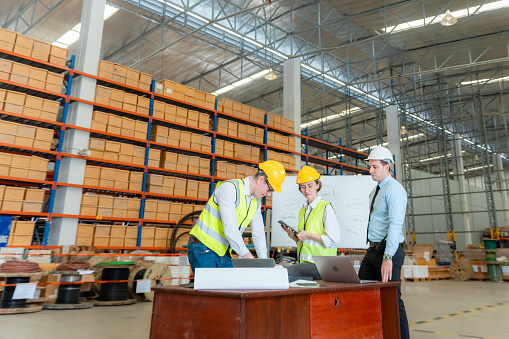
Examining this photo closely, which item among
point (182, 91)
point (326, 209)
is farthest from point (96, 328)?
point (182, 91)

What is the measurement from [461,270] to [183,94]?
1323 centimetres

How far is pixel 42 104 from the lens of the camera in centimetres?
865

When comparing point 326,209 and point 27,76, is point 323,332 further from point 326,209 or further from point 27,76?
point 27,76

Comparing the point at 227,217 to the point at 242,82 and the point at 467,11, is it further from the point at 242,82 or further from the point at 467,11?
the point at 242,82

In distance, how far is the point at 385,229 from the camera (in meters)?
3.52

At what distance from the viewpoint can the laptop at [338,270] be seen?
278 centimetres

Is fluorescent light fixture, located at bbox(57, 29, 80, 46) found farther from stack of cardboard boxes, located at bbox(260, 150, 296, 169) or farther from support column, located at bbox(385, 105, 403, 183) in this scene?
support column, located at bbox(385, 105, 403, 183)

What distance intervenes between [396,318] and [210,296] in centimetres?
166

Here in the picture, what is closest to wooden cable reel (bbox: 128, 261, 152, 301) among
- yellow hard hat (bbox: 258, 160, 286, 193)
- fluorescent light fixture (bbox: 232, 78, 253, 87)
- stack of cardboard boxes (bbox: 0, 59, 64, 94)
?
stack of cardboard boxes (bbox: 0, 59, 64, 94)

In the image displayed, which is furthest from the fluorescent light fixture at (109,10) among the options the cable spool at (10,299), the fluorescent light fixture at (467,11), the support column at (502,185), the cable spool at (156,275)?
the support column at (502,185)

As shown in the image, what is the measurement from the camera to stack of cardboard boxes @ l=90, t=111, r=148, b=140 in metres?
9.42

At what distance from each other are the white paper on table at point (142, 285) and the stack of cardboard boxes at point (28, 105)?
4403 millimetres

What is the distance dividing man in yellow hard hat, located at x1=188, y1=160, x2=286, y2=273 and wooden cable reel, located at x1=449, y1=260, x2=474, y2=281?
1506cm

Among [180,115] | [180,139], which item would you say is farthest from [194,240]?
[180,115]
